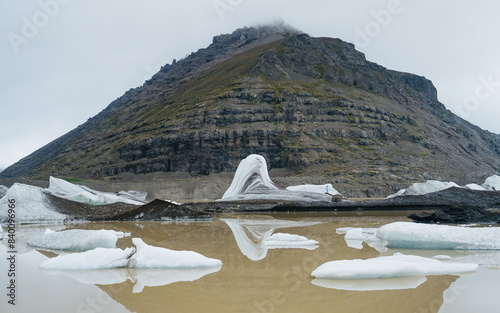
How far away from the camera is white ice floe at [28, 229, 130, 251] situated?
8.51 metres

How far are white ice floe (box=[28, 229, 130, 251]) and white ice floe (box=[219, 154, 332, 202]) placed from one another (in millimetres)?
17074

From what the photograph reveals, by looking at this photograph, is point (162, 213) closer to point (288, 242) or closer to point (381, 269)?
point (288, 242)

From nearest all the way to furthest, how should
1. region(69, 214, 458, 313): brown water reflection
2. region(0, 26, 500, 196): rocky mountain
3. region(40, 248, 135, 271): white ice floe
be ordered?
1. region(69, 214, 458, 313): brown water reflection
2. region(40, 248, 135, 271): white ice floe
3. region(0, 26, 500, 196): rocky mountain

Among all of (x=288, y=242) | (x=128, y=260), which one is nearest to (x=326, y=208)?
(x=288, y=242)

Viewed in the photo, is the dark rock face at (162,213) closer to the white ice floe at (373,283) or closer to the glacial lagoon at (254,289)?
the glacial lagoon at (254,289)

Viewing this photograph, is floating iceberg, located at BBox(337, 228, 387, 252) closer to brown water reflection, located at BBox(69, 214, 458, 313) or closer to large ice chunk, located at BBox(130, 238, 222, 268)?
brown water reflection, located at BBox(69, 214, 458, 313)

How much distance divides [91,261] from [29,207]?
11329mm

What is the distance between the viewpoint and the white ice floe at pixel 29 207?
16.3m

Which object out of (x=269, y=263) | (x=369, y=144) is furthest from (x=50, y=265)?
(x=369, y=144)

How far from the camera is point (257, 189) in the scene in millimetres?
27109

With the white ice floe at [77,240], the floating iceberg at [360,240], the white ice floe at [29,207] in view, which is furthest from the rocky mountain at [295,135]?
the white ice floe at [77,240]

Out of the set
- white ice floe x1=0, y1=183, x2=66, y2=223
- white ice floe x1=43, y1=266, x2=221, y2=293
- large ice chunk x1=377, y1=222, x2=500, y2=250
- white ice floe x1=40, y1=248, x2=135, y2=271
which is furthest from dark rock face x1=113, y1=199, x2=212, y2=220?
white ice floe x1=43, y1=266, x2=221, y2=293

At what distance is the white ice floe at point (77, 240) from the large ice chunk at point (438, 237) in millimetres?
5537

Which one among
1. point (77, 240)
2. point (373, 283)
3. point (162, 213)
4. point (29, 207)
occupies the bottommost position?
point (373, 283)
